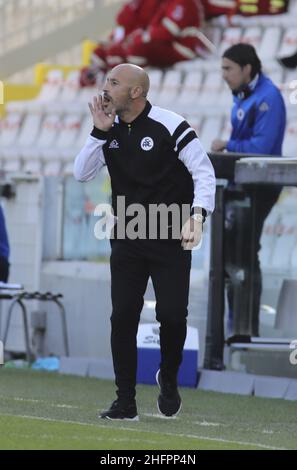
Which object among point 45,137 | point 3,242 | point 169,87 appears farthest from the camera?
point 45,137

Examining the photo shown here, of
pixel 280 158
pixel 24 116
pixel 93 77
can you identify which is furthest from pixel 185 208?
pixel 24 116

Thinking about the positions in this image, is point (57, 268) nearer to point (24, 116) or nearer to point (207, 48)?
point (207, 48)

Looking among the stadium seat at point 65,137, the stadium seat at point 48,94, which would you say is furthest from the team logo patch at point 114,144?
the stadium seat at point 48,94

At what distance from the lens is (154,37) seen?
74.9 feet

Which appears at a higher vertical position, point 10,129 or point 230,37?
point 230,37

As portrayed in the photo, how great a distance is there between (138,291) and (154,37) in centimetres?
1464

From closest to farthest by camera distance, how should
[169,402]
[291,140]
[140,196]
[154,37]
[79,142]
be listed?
[140,196] → [169,402] → [291,140] → [154,37] → [79,142]

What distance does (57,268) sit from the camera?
1457 centimetres

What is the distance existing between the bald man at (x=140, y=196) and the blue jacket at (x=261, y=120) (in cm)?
301

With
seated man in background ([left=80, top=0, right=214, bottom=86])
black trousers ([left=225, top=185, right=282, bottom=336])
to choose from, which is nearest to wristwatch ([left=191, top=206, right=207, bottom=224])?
black trousers ([left=225, top=185, right=282, bottom=336])

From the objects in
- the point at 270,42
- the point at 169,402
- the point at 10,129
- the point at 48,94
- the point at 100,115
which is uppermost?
the point at 100,115

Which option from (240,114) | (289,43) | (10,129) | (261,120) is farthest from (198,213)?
(10,129)

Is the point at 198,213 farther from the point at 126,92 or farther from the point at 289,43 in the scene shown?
the point at 289,43

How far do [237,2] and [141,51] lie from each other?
158 cm
